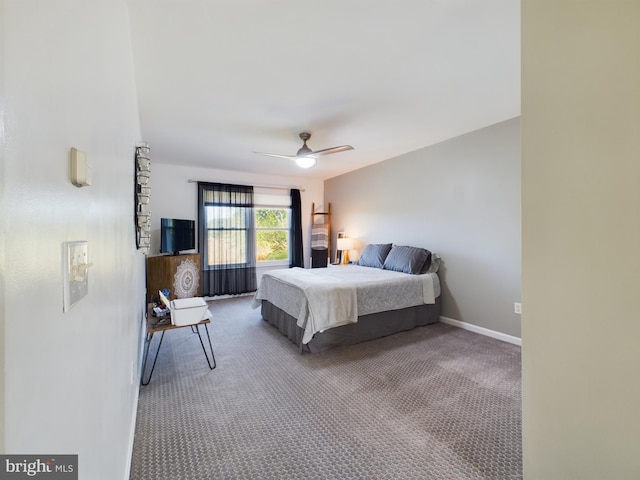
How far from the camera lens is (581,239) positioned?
110cm

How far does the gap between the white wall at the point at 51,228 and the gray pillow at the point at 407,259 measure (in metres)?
3.68

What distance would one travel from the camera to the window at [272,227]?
6.09 metres

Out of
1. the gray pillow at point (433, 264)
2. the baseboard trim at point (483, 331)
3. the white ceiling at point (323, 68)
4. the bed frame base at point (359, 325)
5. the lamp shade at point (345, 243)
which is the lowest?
the baseboard trim at point (483, 331)

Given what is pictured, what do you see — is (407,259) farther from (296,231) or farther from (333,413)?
(296,231)

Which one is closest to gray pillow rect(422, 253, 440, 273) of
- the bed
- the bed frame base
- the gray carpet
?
the bed

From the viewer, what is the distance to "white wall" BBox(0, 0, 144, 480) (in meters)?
0.39

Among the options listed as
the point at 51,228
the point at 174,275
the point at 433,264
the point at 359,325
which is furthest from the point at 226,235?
the point at 51,228

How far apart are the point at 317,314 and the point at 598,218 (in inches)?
94.6

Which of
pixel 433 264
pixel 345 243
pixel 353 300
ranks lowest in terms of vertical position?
pixel 353 300

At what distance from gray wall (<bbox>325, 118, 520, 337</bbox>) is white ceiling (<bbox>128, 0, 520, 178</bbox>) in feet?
1.14

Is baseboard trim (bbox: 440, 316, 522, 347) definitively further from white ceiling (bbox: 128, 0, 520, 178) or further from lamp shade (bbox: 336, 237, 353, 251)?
white ceiling (bbox: 128, 0, 520, 178)

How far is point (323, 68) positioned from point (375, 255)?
10.1 feet

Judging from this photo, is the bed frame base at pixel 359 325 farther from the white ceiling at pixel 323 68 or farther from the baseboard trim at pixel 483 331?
the white ceiling at pixel 323 68

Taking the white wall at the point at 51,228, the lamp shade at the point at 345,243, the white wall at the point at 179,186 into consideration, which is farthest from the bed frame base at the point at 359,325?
the white wall at the point at 179,186
